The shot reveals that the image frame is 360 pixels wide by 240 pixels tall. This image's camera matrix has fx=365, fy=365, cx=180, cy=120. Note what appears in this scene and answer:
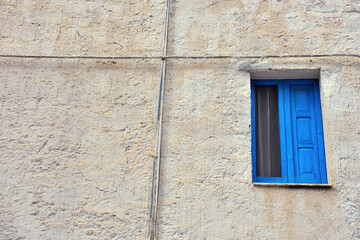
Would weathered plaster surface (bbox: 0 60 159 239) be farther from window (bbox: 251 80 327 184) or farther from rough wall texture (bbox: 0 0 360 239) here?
window (bbox: 251 80 327 184)

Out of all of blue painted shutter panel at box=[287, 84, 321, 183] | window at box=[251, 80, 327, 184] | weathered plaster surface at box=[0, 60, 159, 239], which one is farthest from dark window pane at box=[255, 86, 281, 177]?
weathered plaster surface at box=[0, 60, 159, 239]

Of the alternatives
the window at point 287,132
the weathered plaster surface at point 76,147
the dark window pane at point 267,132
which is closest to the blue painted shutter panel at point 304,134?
the window at point 287,132

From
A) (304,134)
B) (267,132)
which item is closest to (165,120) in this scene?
(267,132)

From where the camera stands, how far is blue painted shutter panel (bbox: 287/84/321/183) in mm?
3602

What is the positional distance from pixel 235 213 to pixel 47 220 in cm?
182

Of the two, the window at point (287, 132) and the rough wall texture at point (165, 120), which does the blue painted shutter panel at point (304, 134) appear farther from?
the rough wall texture at point (165, 120)

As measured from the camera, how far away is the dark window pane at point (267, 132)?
3689mm

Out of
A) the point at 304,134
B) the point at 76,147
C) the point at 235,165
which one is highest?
the point at 304,134

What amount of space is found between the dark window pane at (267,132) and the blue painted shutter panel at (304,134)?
0.53 feet

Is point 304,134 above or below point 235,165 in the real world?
above

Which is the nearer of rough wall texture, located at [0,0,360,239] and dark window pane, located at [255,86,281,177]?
rough wall texture, located at [0,0,360,239]

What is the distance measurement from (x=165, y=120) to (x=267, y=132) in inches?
41.9

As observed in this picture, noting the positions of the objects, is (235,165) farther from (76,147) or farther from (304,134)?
(76,147)

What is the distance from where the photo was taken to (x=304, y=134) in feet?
12.2
